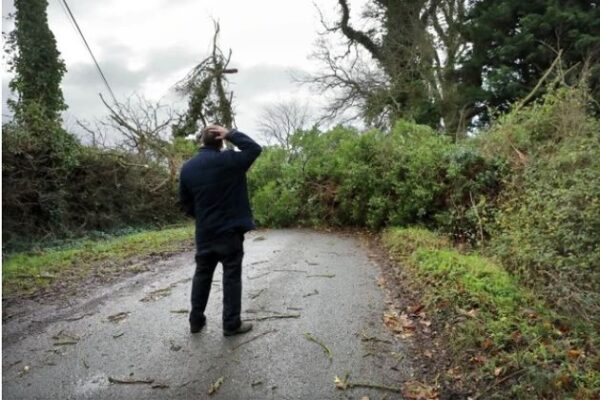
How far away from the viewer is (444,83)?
21.9m

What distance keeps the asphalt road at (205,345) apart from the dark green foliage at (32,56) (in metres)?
12.1

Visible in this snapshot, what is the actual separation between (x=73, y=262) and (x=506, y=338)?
8.10 m

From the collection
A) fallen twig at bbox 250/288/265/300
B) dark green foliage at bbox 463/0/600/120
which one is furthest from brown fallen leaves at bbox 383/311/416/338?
dark green foliage at bbox 463/0/600/120

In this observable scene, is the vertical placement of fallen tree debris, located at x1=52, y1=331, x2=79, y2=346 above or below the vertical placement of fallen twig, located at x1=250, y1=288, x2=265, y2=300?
below

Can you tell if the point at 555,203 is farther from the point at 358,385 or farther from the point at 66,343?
the point at 66,343

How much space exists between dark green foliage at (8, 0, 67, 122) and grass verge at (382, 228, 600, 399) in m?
15.4

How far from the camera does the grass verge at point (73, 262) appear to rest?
7531mm

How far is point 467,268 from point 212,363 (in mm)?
3425

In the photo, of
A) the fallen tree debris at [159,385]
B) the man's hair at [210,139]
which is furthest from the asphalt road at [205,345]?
the man's hair at [210,139]

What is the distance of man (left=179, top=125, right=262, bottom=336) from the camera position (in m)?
4.45

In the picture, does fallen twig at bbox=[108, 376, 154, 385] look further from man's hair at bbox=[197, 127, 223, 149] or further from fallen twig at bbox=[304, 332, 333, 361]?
man's hair at bbox=[197, 127, 223, 149]

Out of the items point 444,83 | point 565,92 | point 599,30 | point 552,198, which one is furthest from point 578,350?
point 444,83

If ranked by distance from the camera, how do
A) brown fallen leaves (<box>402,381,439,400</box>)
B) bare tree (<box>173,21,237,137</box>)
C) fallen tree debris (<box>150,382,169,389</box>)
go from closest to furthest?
1. brown fallen leaves (<box>402,381,439,400</box>)
2. fallen tree debris (<box>150,382,169,389</box>)
3. bare tree (<box>173,21,237,137</box>)

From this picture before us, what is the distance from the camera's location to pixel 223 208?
4457 millimetres
